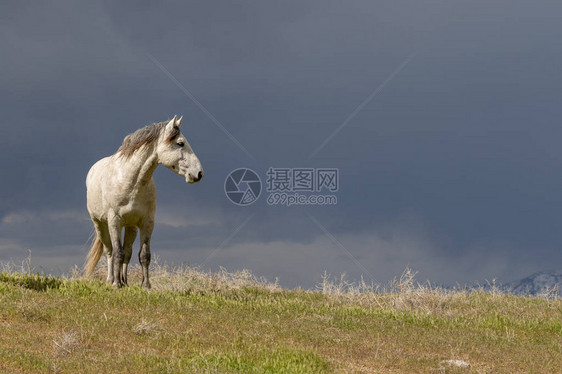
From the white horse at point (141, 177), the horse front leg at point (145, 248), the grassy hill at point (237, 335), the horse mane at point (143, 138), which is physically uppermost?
the horse mane at point (143, 138)

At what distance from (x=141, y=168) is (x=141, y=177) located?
233 mm

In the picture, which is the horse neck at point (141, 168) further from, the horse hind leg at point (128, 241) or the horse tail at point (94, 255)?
the horse tail at point (94, 255)

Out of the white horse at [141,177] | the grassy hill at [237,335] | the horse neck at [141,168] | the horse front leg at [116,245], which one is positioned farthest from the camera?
the horse front leg at [116,245]

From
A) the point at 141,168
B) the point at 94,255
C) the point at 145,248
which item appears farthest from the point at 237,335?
the point at 94,255

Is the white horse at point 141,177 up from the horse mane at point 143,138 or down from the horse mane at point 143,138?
down

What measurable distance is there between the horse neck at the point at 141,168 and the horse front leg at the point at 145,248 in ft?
3.39

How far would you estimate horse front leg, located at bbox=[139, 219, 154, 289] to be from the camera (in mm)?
14445

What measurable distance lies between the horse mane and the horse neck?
18 centimetres

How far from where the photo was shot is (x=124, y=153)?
585 inches

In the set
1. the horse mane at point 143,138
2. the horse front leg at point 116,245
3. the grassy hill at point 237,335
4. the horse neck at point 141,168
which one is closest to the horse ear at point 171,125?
the horse mane at point 143,138

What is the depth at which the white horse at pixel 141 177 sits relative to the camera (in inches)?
552

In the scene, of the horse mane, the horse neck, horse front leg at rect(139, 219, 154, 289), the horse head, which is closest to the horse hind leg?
horse front leg at rect(139, 219, 154, 289)

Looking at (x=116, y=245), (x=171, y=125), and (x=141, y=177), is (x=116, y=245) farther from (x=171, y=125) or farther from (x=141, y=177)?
(x=171, y=125)

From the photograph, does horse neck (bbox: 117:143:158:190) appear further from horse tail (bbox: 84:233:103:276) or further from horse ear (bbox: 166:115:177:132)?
horse tail (bbox: 84:233:103:276)
